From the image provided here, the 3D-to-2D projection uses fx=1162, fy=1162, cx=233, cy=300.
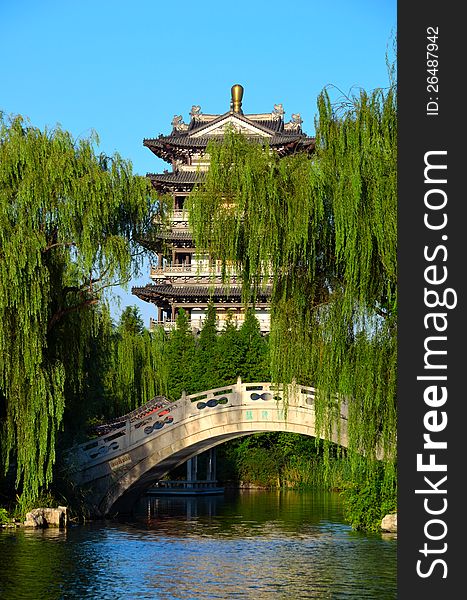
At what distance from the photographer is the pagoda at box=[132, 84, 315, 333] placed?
114 ft

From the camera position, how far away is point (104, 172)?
1719cm

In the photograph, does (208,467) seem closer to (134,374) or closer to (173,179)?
(134,374)

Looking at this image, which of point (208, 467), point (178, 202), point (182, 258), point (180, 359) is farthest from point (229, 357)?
point (178, 202)

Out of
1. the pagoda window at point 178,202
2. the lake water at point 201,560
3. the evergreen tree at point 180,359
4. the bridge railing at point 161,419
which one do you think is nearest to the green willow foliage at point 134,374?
the evergreen tree at point 180,359

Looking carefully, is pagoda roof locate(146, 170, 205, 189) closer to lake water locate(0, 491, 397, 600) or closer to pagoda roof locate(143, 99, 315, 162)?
pagoda roof locate(143, 99, 315, 162)

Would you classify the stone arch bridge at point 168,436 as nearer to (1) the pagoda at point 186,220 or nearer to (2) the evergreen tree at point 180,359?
(2) the evergreen tree at point 180,359

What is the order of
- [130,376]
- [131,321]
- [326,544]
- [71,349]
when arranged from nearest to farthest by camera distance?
[326,544] < [71,349] < [130,376] < [131,321]

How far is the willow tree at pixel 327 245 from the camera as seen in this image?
13.3 meters

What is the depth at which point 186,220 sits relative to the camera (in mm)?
36500

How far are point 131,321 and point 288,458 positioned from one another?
29.9 feet

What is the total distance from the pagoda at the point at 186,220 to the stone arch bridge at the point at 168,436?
41.3ft

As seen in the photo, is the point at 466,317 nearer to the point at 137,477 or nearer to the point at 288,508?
the point at 137,477

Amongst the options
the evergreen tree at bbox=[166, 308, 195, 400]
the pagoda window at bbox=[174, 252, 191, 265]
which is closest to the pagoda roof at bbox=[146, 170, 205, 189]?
the pagoda window at bbox=[174, 252, 191, 265]

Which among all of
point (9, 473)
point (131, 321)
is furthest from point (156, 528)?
point (131, 321)
